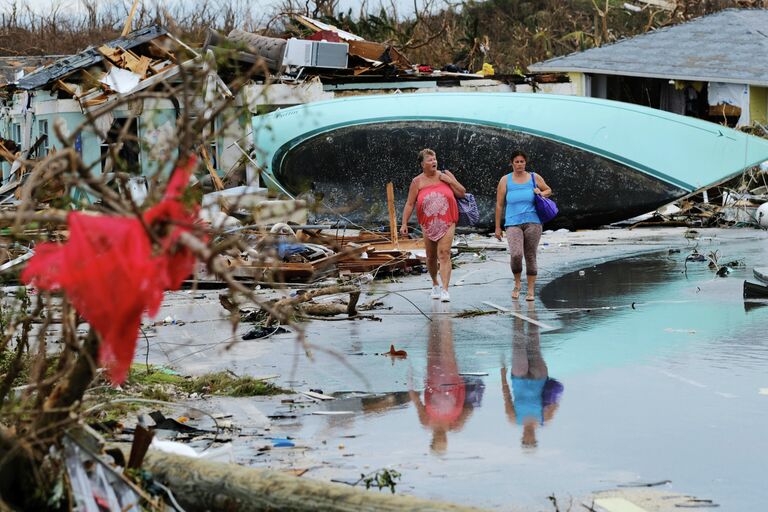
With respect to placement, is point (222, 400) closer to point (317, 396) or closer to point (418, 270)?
point (317, 396)

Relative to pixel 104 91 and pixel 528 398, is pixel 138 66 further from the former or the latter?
pixel 528 398

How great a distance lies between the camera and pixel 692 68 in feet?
98.0

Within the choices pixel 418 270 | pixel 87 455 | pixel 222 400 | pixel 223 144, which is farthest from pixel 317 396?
pixel 223 144

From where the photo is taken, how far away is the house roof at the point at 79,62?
1009 inches

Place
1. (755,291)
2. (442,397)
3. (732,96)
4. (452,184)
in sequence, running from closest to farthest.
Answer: (442,397) < (755,291) < (452,184) < (732,96)

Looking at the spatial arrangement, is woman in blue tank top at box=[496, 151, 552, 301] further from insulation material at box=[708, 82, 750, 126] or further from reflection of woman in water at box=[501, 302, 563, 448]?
insulation material at box=[708, 82, 750, 126]

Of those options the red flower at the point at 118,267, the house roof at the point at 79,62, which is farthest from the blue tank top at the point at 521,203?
the house roof at the point at 79,62

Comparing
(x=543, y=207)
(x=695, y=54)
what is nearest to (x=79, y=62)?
(x=695, y=54)

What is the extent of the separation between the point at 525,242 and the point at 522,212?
1.26ft

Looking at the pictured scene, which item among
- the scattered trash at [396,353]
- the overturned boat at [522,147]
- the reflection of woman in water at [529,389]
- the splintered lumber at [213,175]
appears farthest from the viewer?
the splintered lumber at [213,175]

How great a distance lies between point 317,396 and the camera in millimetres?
9125

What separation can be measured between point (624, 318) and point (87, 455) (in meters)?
8.31

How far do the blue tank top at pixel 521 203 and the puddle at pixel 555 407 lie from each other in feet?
3.36

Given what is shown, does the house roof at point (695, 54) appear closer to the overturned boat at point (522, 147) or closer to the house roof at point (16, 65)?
the overturned boat at point (522, 147)
